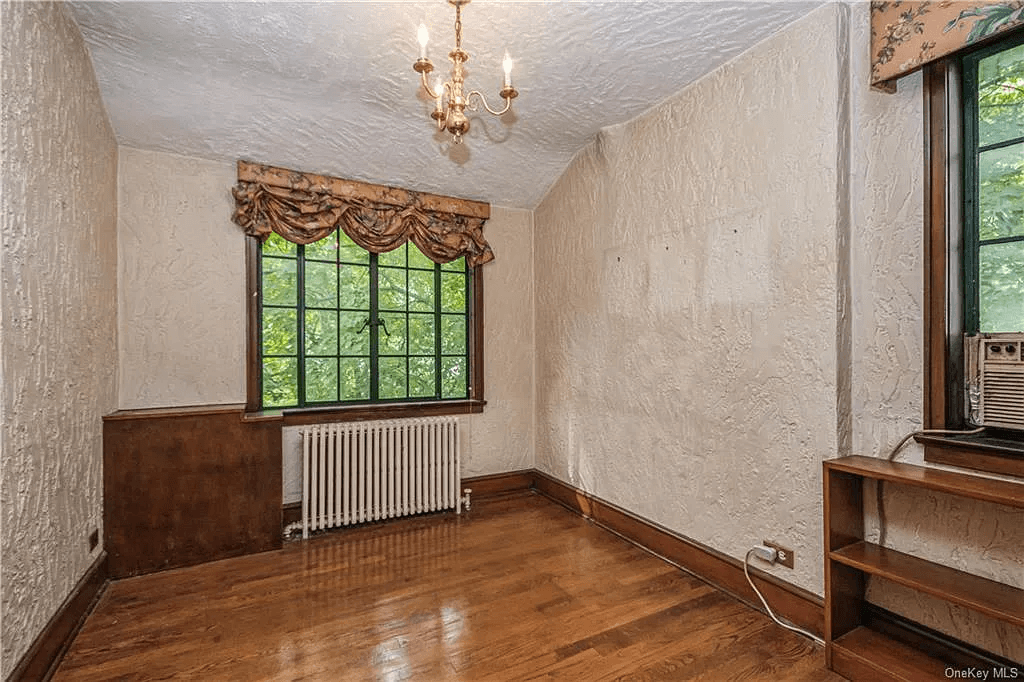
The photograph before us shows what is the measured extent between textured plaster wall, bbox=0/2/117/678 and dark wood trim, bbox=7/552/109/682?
0.11 ft

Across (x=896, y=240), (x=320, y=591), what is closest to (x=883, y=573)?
(x=896, y=240)

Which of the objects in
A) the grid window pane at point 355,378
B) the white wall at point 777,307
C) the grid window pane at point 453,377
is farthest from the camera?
the grid window pane at point 453,377

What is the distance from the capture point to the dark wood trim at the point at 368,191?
3.16 m

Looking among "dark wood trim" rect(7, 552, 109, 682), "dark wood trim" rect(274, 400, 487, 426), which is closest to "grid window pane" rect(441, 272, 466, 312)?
"dark wood trim" rect(274, 400, 487, 426)

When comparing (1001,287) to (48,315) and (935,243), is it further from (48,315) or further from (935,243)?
(48,315)

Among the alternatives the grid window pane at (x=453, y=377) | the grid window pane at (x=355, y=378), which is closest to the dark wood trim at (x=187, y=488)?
the grid window pane at (x=355, y=378)

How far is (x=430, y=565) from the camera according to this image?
2816mm

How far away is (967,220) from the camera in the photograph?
1.77 meters

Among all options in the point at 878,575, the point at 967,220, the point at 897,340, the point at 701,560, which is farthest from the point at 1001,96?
the point at 701,560

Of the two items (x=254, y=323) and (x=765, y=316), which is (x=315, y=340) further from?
(x=765, y=316)

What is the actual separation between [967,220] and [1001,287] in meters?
0.27

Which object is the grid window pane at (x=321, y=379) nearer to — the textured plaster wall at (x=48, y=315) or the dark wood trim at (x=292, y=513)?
the dark wood trim at (x=292, y=513)

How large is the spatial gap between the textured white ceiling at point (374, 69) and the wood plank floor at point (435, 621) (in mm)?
2560

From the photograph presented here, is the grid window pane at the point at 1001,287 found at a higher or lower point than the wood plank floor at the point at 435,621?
higher
